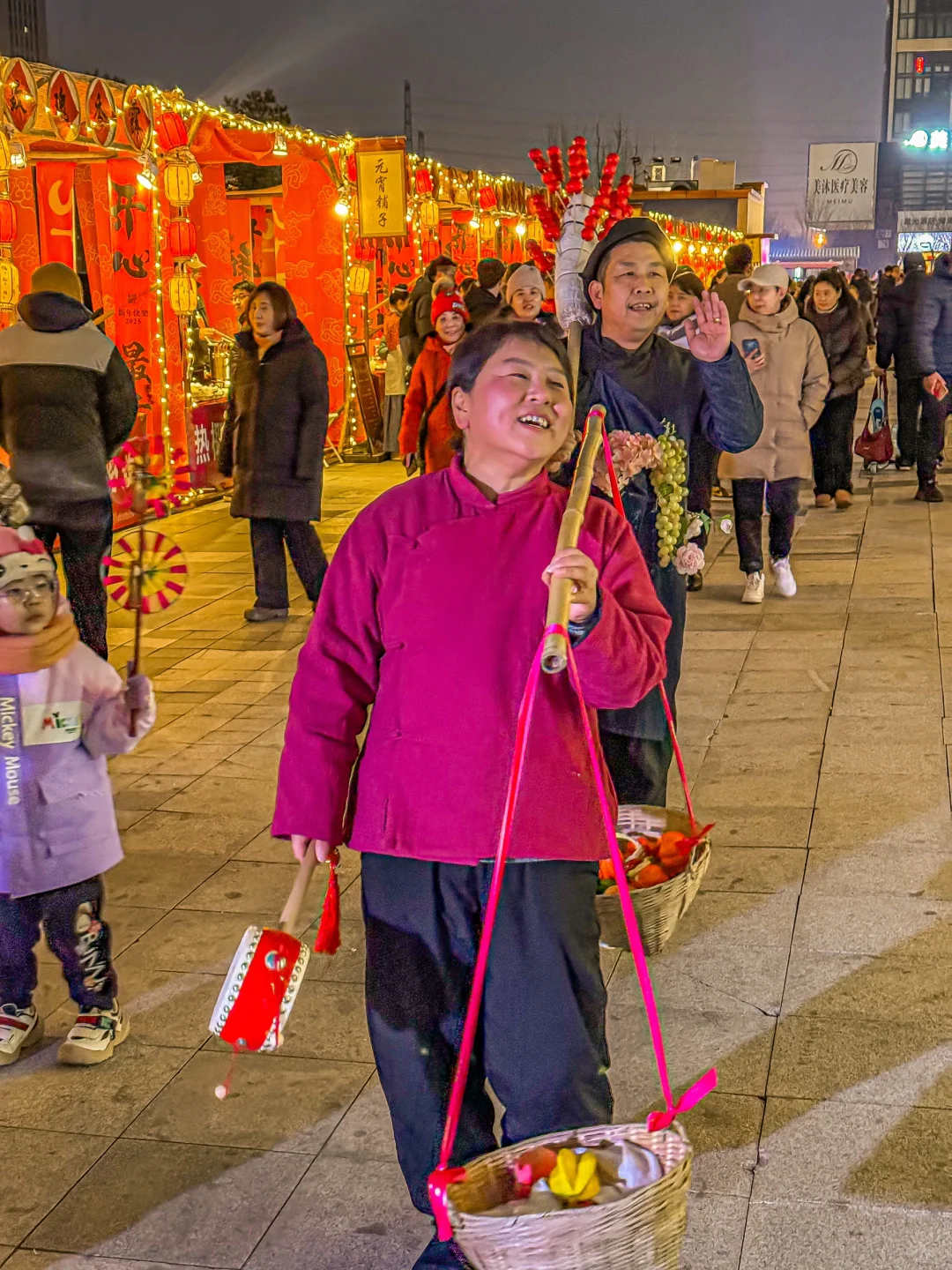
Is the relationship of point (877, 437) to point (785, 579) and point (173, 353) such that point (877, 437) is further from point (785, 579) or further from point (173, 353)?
point (173, 353)

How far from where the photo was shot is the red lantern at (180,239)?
1234 cm

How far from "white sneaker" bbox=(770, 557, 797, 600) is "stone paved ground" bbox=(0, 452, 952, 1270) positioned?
2.05 m

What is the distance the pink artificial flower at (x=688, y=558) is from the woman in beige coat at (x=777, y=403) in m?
4.18

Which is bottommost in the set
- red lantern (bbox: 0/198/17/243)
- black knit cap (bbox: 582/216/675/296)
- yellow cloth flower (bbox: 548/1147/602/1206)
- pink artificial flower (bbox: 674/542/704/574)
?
yellow cloth flower (bbox: 548/1147/602/1206)

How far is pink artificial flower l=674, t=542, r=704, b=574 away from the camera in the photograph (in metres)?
4.24

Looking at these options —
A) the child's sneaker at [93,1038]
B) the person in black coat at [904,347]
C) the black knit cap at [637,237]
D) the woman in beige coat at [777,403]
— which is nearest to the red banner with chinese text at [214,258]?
the person in black coat at [904,347]

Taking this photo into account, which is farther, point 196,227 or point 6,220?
point 196,227

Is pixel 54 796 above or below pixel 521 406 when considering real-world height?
below

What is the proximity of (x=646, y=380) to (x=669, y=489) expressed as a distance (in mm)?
315

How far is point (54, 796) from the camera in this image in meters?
3.56

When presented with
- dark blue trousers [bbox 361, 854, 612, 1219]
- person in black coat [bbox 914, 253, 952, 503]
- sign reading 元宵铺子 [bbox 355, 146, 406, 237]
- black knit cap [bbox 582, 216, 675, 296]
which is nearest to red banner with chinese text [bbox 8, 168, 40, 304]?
sign reading 元宵铺子 [bbox 355, 146, 406, 237]

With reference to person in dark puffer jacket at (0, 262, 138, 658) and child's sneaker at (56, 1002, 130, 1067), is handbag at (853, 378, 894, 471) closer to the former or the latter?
person in dark puffer jacket at (0, 262, 138, 658)

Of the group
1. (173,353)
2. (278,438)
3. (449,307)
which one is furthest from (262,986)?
(173,353)

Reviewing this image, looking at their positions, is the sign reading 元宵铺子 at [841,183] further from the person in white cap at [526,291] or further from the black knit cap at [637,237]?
the black knit cap at [637,237]
